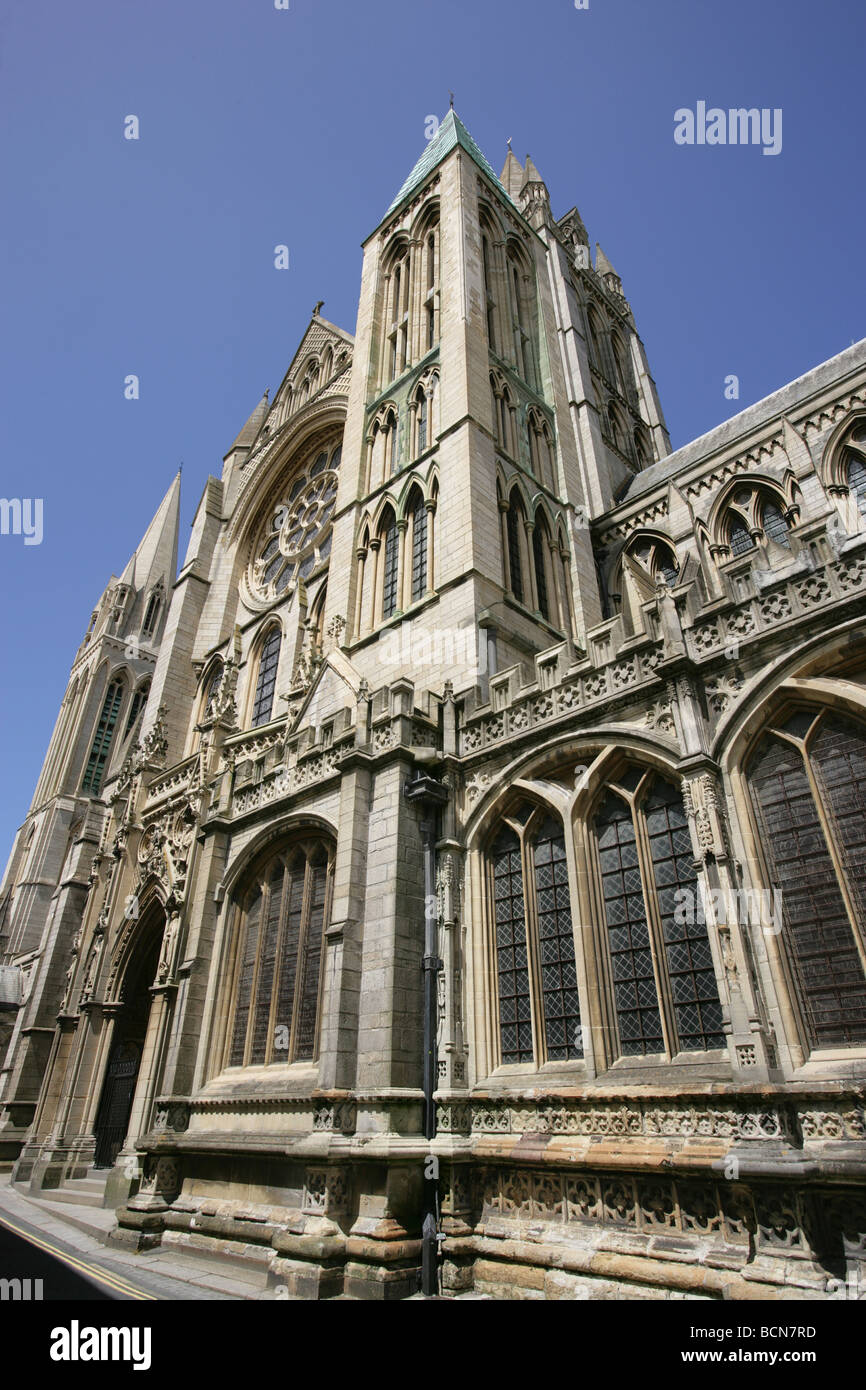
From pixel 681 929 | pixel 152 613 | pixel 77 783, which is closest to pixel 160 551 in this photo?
pixel 152 613

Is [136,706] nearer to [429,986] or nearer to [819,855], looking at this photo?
[429,986]

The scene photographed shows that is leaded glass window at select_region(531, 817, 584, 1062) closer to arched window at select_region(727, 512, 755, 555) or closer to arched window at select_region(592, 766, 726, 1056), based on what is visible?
arched window at select_region(592, 766, 726, 1056)

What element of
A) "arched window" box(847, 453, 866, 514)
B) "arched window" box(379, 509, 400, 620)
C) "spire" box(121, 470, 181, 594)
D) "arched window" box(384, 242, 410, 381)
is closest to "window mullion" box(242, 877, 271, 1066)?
"arched window" box(379, 509, 400, 620)

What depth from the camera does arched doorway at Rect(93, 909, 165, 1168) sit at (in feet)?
66.8

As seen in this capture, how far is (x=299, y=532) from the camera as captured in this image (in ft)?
99.8

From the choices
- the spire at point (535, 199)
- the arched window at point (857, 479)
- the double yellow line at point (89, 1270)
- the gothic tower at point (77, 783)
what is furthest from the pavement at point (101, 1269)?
the spire at point (535, 199)

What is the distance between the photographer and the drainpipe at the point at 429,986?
9.61 meters

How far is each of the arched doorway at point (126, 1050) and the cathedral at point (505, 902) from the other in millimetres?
106

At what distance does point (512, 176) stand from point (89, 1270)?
148 feet

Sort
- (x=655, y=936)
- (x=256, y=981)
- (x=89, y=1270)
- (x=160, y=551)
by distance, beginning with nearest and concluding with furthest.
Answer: (x=655, y=936) < (x=89, y=1270) < (x=256, y=981) < (x=160, y=551)

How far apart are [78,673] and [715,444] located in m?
49.9

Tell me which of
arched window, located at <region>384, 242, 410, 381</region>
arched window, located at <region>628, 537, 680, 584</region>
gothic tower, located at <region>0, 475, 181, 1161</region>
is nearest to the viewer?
arched window, located at <region>628, 537, 680, 584</region>

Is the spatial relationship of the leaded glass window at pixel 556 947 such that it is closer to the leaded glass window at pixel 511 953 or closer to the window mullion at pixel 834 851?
the leaded glass window at pixel 511 953

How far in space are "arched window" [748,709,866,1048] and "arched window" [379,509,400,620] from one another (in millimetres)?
11888
